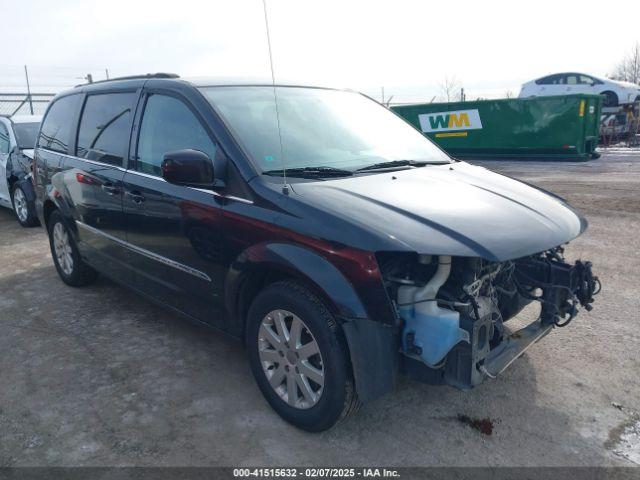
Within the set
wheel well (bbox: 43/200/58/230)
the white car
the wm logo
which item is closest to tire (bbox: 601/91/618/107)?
the white car

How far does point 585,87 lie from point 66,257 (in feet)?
68.4

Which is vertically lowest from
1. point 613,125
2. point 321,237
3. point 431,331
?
point 613,125

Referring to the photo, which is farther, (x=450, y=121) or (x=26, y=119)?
(x=450, y=121)

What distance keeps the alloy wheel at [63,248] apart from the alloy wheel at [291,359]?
3.04 meters

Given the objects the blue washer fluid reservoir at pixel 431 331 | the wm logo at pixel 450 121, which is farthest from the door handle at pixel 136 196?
the wm logo at pixel 450 121

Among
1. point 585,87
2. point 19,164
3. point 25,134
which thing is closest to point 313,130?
point 19,164

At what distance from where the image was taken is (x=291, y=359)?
286 centimetres

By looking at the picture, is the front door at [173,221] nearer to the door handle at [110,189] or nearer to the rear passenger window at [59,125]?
the door handle at [110,189]

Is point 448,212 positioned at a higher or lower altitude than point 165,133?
lower

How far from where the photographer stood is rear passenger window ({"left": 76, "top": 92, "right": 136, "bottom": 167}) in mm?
3992

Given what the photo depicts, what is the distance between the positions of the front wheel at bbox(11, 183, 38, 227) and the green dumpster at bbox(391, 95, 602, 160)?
12.8 metres

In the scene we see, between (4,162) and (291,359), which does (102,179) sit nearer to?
(291,359)

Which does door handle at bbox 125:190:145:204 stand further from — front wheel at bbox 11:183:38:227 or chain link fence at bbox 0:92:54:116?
chain link fence at bbox 0:92:54:116

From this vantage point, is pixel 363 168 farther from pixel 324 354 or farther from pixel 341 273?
pixel 324 354
